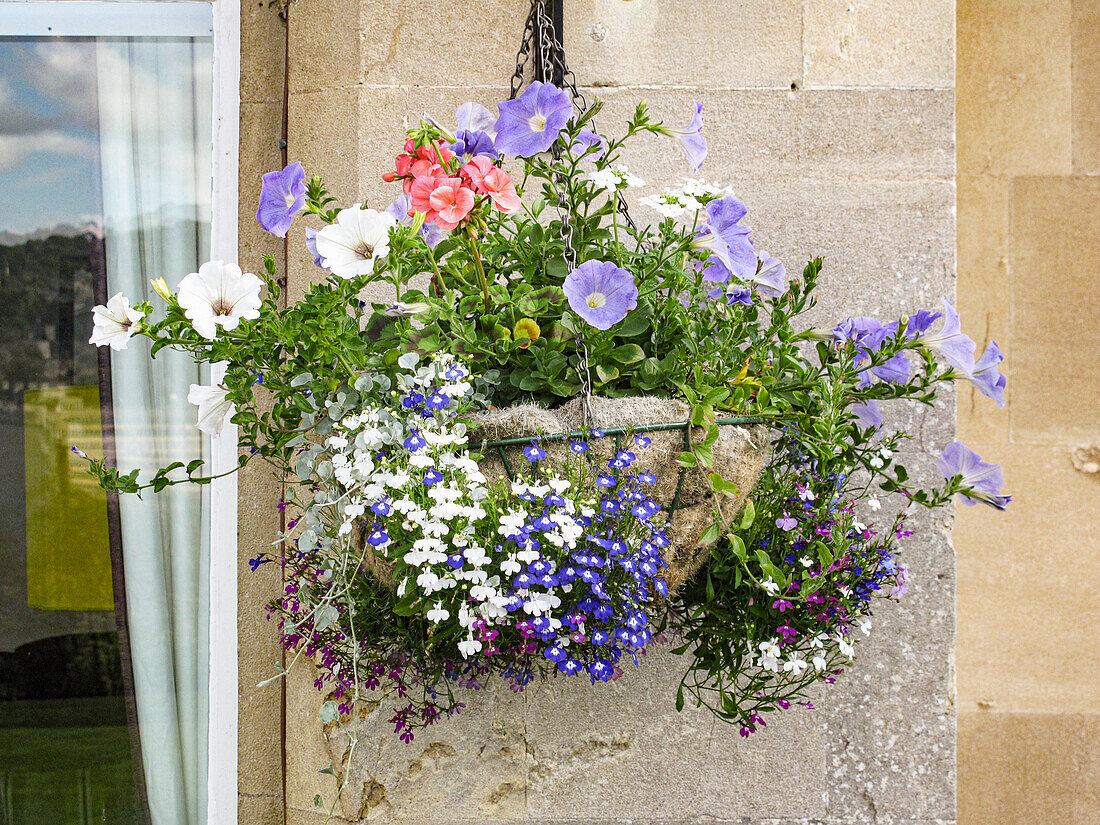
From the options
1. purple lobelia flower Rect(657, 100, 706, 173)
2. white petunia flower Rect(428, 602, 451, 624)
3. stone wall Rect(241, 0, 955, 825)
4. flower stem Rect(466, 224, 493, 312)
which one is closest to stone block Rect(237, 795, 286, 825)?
stone wall Rect(241, 0, 955, 825)

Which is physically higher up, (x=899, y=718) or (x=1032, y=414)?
(x=1032, y=414)

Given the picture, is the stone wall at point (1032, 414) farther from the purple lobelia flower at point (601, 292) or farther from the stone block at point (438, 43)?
the purple lobelia flower at point (601, 292)

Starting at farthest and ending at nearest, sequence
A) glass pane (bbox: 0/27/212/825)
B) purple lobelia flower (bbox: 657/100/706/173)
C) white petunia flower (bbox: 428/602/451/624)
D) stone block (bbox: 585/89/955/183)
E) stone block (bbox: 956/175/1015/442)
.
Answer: stone block (bbox: 956/175/1015/442), glass pane (bbox: 0/27/212/825), stone block (bbox: 585/89/955/183), purple lobelia flower (bbox: 657/100/706/173), white petunia flower (bbox: 428/602/451/624)

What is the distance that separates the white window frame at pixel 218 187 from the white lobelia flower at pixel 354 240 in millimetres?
909

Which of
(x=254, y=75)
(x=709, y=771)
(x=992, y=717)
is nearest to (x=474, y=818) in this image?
(x=709, y=771)

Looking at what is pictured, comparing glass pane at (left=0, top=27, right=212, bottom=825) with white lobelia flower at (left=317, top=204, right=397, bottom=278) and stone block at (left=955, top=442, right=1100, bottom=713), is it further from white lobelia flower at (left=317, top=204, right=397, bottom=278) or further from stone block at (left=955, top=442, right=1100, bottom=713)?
stone block at (left=955, top=442, right=1100, bottom=713)

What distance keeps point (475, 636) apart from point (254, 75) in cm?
157

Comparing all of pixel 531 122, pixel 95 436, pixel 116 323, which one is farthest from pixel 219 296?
pixel 95 436

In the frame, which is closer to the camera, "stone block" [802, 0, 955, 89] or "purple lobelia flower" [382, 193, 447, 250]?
"purple lobelia flower" [382, 193, 447, 250]

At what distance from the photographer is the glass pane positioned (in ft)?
6.30

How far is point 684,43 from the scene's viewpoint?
182 cm

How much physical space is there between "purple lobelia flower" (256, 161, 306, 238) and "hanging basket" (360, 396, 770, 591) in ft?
1.58

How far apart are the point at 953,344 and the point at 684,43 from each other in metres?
1.01

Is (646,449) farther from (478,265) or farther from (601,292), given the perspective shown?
(478,265)
